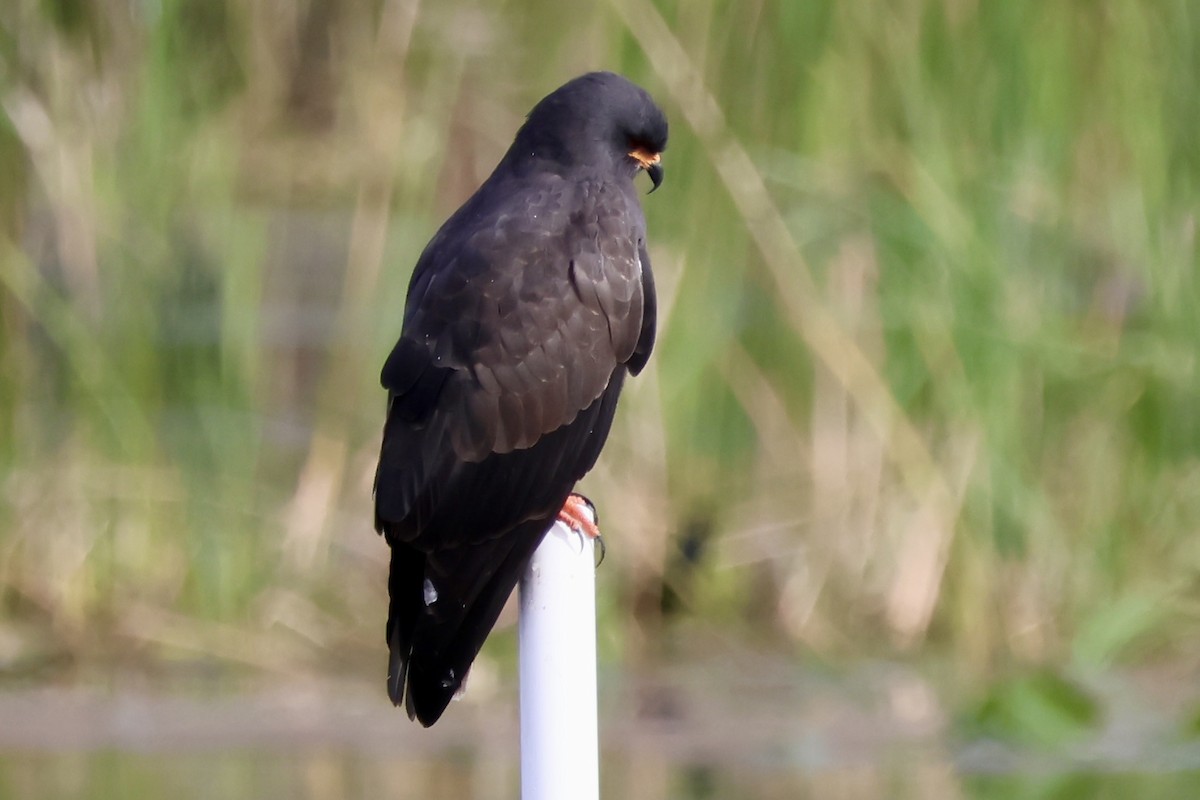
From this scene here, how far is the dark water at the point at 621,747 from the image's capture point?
4828mm

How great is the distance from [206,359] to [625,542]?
1.12 m

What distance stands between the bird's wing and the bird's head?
0.26ft

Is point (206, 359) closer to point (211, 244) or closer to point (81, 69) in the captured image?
point (211, 244)

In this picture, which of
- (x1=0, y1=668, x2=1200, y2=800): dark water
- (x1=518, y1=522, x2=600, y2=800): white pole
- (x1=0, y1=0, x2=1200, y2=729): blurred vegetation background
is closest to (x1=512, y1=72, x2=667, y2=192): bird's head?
(x1=518, y1=522, x2=600, y2=800): white pole

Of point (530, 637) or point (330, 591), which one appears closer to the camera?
point (530, 637)

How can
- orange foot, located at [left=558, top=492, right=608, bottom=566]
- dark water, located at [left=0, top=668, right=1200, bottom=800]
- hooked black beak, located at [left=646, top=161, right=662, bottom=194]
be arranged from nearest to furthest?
orange foot, located at [left=558, top=492, right=608, bottom=566] < hooked black beak, located at [left=646, top=161, right=662, bottom=194] < dark water, located at [left=0, top=668, right=1200, bottom=800]

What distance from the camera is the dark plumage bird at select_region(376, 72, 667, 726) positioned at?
134 inches

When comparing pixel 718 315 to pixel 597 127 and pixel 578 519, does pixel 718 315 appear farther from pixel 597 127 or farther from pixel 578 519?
pixel 578 519

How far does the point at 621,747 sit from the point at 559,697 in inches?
82.5

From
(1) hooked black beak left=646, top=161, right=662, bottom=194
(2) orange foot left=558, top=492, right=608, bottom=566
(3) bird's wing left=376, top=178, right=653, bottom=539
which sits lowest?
(2) orange foot left=558, top=492, right=608, bottom=566

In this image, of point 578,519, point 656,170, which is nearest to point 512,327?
point 578,519

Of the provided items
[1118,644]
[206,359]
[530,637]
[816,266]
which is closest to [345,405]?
[206,359]

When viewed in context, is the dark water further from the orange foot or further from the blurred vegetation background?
the orange foot

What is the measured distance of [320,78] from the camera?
229 inches
